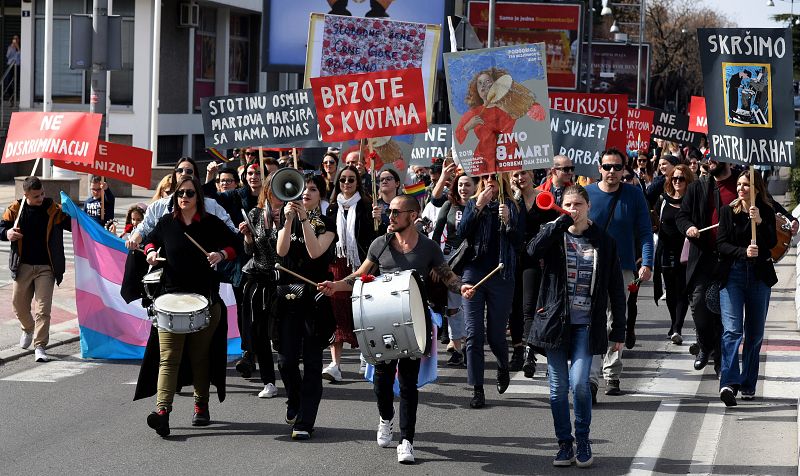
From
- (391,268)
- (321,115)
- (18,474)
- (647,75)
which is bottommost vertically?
(18,474)

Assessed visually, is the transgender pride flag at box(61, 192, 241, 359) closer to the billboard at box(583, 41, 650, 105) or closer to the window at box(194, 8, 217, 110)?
the window at box(194, 8, 217, 110)

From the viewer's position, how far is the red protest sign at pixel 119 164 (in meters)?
12.4

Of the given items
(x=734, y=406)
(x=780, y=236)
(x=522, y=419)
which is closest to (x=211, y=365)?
(x=522, y=419)

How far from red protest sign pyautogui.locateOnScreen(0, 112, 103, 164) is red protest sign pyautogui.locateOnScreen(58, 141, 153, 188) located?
255mm

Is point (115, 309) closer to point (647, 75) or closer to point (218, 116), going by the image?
point (218, 116)

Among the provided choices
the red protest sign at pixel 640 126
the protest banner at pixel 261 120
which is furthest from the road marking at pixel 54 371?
the red protest sign at pixel 640 126

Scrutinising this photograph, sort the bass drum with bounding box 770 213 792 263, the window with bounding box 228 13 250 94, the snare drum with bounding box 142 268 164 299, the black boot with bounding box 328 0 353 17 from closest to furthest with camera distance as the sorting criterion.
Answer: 1. the snare drum with bounding box 142 268 164 299
2. the bass drum with bounding box 770 213 792 263
3. the black boot with bounding box 328 0 353 17
4. the window with bounding box 228 13 250 94

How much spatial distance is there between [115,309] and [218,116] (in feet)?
9.26

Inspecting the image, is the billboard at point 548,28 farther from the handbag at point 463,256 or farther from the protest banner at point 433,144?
the handbag at point 463,256

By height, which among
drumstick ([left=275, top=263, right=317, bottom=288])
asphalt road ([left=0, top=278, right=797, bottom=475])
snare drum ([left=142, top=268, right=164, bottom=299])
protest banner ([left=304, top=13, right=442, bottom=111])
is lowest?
asphalt road ([left=0, top=278, right=797, bottom=475])

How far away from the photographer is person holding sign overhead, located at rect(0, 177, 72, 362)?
11.3 meters

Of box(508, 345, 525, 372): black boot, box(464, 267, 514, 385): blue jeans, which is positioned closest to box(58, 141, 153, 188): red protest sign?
box(508, 345, 525, 372): black boot

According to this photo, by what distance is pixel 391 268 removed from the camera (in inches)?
318

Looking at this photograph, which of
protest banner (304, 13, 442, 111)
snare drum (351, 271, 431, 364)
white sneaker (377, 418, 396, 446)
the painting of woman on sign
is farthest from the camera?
protest banner (304, 13, 442, 111)
